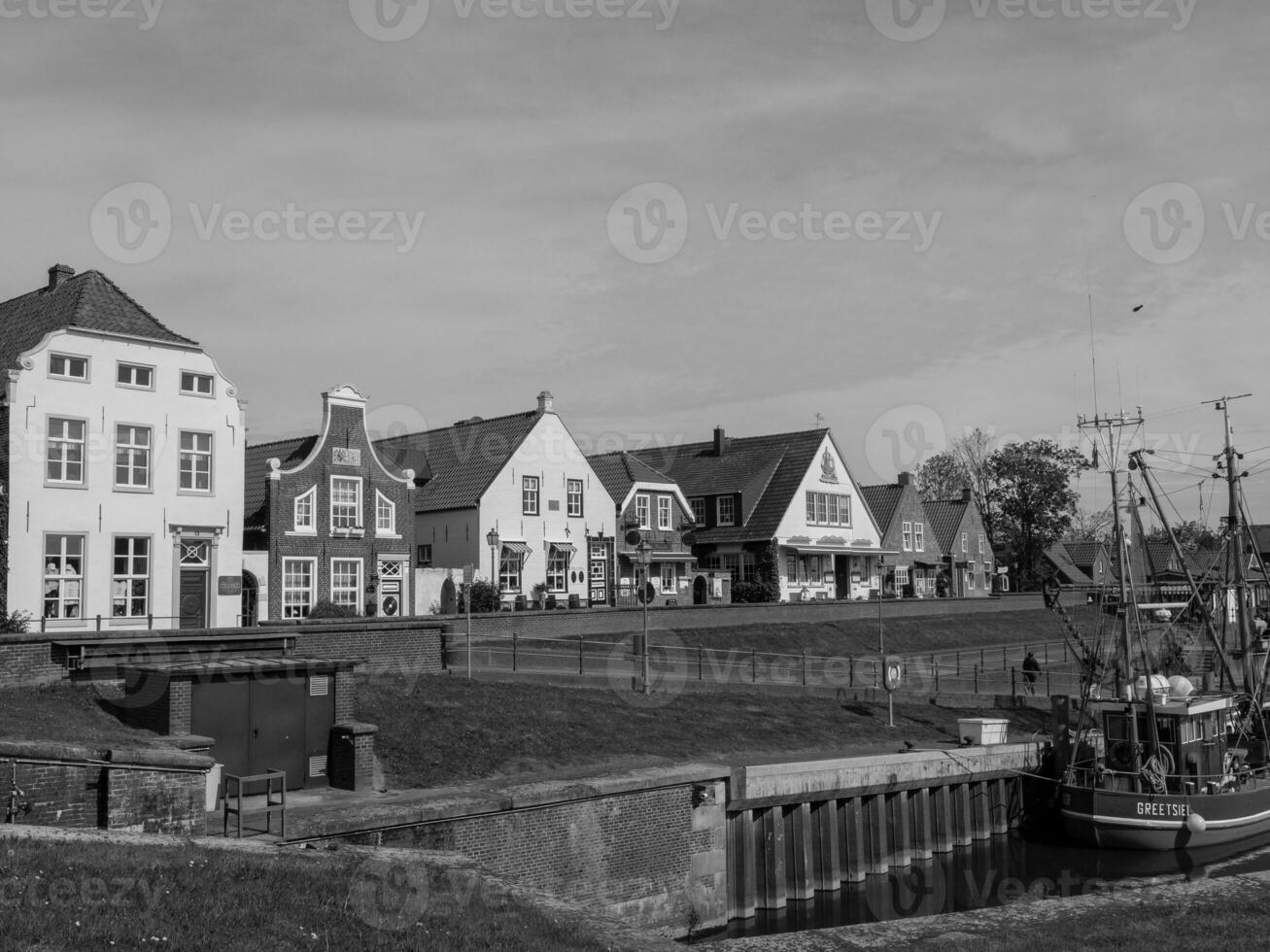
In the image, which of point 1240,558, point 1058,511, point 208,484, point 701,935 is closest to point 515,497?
point 208,484

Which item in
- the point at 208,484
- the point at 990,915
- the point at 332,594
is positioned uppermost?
the point at 208,484

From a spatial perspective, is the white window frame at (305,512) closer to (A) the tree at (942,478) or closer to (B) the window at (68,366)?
(B) the window at (68,366)

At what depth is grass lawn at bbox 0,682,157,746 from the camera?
678 inches

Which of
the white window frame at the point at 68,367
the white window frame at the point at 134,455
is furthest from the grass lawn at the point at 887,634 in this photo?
the white window frame at the point at 68,367

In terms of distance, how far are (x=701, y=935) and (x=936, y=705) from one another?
17593mm

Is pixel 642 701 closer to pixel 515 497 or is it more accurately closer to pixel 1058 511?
pixel 515 497

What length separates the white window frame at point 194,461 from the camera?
35.0 meters

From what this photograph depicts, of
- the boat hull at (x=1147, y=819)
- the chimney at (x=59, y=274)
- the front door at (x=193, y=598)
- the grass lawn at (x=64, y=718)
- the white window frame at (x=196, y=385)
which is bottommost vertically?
the boat hull at (x=1147, y=819)

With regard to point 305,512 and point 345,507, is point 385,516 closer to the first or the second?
point 345,507

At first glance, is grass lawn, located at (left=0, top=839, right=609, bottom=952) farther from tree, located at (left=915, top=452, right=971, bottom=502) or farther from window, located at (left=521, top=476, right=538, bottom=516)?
tree, located at (left=915, top=452, right=971, bottom=502)

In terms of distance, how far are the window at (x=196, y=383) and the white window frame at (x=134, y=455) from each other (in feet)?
5.70

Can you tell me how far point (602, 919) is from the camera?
12.0m

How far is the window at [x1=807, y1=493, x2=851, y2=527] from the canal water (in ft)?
106

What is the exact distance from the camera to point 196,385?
35.5 m
